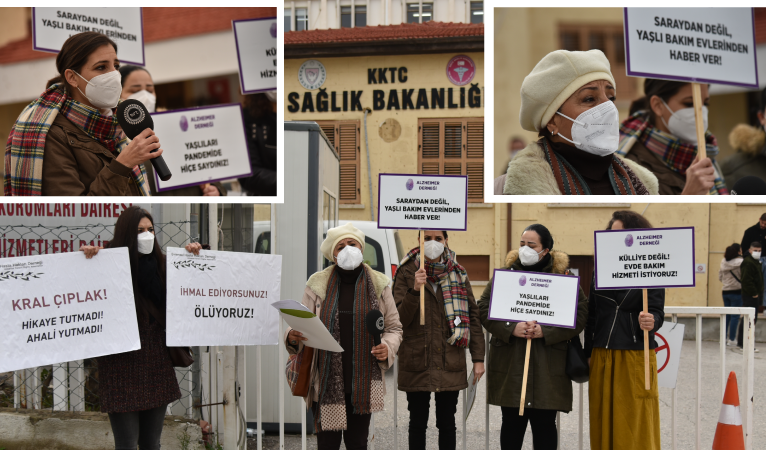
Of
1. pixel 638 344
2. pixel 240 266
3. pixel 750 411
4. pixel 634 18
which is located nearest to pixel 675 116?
pixel 634 18

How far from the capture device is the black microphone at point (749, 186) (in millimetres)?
4574

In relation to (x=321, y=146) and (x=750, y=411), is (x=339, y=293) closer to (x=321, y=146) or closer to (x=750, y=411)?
(x=321, y=146)

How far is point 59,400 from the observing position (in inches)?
221

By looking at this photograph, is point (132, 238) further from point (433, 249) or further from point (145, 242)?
point (433, 249)

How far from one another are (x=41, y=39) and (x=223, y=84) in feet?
6.21

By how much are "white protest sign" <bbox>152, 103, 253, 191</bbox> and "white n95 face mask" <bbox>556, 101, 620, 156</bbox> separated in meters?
2.13

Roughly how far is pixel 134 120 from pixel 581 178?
104 inches

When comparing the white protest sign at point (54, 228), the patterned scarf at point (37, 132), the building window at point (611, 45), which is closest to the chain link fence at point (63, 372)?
the white protest sign at point (54, 228)

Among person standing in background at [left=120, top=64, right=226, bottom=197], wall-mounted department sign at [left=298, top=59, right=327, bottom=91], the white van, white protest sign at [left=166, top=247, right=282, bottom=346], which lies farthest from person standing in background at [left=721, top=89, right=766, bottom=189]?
wall-mounted department sign at [left=298, top=59, right=327, bottom=91]

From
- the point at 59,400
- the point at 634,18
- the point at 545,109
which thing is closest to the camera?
the point at 545,109

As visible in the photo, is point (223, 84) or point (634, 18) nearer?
point (634, 18)

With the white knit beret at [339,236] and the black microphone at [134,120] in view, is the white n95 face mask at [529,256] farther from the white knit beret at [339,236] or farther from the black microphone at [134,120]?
the black microphone at [134,120]

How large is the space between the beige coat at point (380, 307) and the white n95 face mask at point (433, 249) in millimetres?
452

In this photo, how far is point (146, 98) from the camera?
4.64 metres
